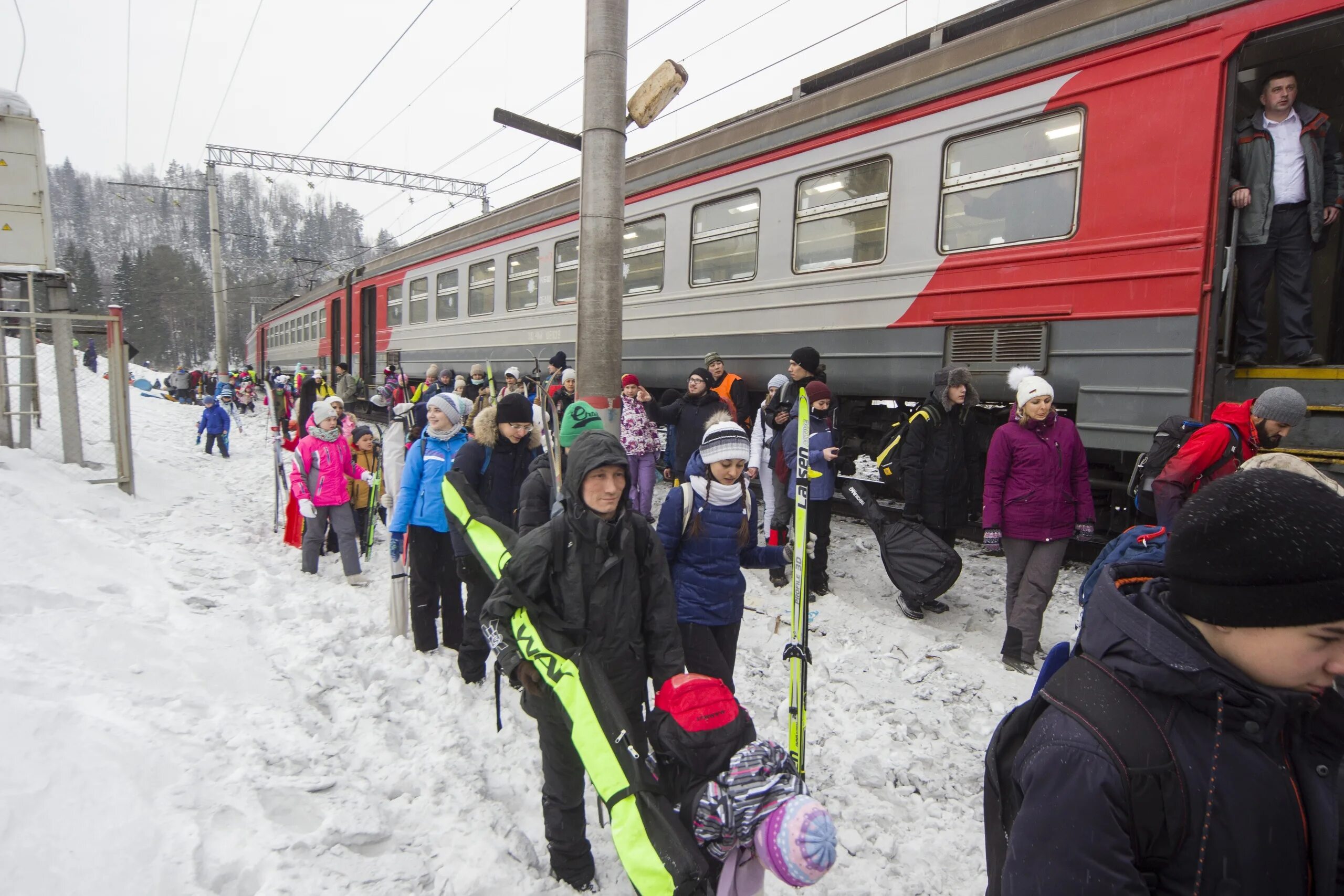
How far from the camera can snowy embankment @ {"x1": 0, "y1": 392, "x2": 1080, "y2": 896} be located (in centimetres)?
229

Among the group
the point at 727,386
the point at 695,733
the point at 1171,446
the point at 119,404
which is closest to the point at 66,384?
the point at 119,404

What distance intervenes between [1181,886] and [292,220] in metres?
95.4

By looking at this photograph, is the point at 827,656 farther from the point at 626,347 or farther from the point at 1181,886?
the point at 626,347

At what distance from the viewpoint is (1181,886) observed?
1031 mm

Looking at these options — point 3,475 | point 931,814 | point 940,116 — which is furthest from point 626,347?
point 931,814

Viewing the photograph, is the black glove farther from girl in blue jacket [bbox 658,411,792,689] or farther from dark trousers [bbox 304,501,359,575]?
dark trousers [bbox 304,501,359,575]

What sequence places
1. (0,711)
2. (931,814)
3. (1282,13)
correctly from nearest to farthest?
(0,711) < (931,814) < (1282,13)

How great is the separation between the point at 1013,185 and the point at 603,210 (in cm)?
315

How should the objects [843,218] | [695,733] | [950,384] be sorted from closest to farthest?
[695,733] < [950,384] < [843,218]

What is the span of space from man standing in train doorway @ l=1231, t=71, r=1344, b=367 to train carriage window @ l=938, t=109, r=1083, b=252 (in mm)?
935

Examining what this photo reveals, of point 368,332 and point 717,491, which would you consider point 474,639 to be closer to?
point 717,491

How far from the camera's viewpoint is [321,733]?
331 centimetres

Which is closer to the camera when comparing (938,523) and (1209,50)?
(1209,50)

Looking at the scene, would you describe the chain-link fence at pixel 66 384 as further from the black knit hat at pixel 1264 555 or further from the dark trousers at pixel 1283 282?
the dark trousers at pixel 1283 282
